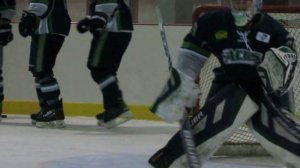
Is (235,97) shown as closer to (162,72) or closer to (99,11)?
(99,11)


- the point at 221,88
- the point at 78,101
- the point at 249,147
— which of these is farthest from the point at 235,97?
the point at 78,101

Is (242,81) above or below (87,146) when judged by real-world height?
A: above

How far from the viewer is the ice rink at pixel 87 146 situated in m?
3.28

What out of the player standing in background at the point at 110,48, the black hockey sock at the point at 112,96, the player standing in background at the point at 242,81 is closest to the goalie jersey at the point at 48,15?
the player standing in background at the point at 110,48

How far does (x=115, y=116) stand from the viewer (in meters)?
4.58

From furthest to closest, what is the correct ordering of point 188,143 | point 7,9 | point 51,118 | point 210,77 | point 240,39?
point 7,9
point 51,118
point 210,77
point 240,39
point 188,143

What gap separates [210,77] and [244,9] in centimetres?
186

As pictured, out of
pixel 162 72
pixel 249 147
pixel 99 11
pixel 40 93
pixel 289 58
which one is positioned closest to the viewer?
pixel 289 58

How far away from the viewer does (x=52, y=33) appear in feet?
15.1

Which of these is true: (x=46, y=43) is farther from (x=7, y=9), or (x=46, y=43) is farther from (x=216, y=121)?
(x=216, y=121)

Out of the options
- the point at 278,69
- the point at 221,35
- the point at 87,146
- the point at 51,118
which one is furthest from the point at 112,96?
the point at 278,69

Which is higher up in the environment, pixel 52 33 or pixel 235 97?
pixel 235 97

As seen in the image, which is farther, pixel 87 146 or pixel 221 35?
pixel 87 146

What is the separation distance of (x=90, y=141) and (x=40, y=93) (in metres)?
0.84
